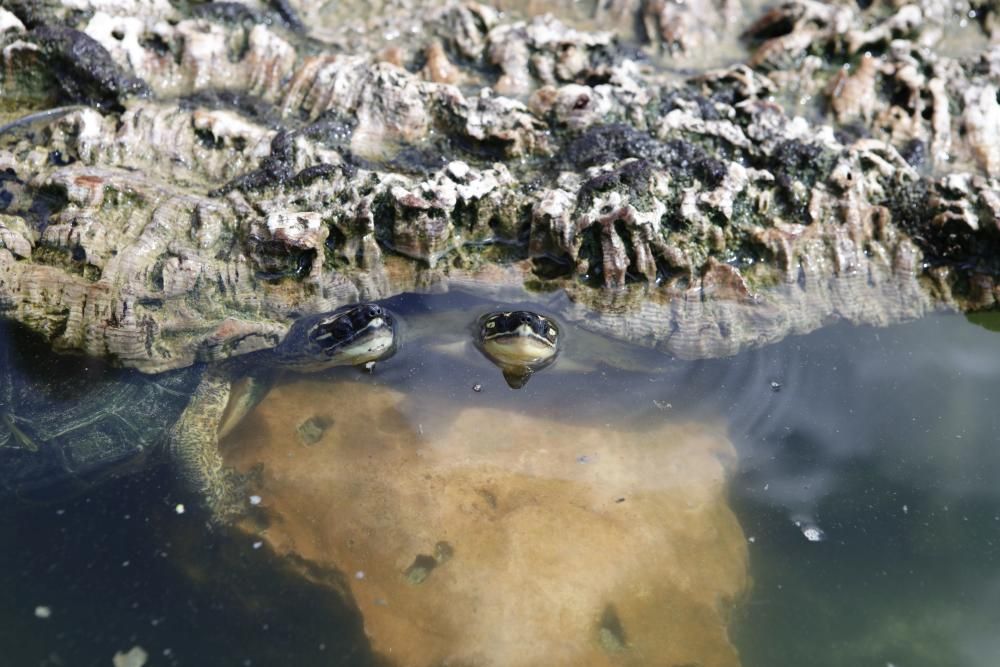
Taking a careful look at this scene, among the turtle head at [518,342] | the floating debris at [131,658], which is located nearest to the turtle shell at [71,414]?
the floating debris at [131,658]

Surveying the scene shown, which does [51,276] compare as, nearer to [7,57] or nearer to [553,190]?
[7,57]

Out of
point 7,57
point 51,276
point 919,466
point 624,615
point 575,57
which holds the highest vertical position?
point 575,57

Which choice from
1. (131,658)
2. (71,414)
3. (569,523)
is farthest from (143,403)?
(569,523)

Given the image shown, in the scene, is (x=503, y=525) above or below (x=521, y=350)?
below

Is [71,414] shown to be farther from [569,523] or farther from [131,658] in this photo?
[569,523]

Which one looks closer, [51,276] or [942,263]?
[51,276]

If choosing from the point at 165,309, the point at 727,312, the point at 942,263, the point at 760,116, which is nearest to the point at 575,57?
the point at 760,116

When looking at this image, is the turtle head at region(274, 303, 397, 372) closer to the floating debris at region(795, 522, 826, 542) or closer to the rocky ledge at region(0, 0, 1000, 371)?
the rocky ledge at region(0, 0, 1000, 371)
